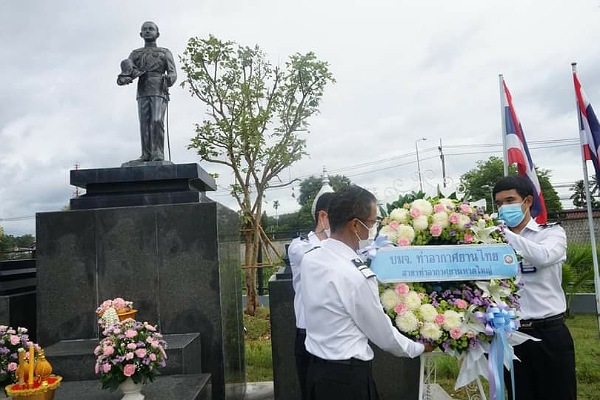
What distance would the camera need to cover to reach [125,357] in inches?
126

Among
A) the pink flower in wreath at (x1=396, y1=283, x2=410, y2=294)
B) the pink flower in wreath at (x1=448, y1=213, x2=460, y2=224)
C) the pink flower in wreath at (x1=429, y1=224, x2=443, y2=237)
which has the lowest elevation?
the pink flower in wreath at (x1=396, y1=283, x2=410, y2=294)

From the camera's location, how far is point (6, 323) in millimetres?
4773

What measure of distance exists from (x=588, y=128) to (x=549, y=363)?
13.2ft

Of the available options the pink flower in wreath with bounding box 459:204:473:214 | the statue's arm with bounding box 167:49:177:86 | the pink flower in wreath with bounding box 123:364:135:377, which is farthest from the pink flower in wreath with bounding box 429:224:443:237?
the statue's arm with bounding box 167:49:177:86

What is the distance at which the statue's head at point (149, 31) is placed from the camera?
18.1ft

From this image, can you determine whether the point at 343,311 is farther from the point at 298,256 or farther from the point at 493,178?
the point at 493,178

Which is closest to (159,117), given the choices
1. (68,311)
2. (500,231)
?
(68,311)

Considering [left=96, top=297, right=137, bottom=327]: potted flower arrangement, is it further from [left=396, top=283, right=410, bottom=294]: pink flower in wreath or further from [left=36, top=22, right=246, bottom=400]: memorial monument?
[left=396, top=283, right=410, bottom=294]: pink flower in wreath

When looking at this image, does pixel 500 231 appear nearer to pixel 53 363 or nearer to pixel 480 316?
pixel 480 316

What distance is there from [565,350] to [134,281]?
3738 mm

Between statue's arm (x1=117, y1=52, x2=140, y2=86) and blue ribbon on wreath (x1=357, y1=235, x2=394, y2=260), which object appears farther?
statue's arm (x1=117, y1=52, x2=140, y2=86)

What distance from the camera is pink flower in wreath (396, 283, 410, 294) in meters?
2.58

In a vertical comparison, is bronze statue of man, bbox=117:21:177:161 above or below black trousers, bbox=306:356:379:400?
above

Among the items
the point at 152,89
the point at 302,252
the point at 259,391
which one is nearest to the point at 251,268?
the point at 259,391
